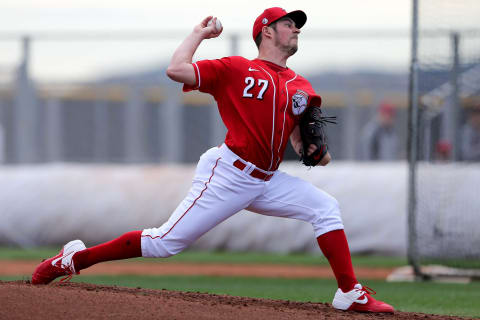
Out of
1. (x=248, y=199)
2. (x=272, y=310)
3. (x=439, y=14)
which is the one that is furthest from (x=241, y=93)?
(x=439, y=14)

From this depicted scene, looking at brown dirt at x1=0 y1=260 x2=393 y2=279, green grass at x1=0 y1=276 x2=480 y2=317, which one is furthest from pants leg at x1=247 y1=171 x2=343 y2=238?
brown dirt at x1=0 y1=260 x2=393 y2=279

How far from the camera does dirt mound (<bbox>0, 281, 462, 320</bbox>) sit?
4.88 metres

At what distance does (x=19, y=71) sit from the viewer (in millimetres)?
14695

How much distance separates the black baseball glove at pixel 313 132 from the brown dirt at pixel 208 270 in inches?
173

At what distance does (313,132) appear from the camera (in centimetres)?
590

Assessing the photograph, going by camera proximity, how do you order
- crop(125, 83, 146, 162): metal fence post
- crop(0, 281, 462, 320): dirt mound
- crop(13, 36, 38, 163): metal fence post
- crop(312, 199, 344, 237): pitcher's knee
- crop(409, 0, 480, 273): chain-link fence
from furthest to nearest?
crop(125, 83, 146, 162): metal fence post → crop(13, 36, 38, 163): metal fence post → crop(409, 0, 480, 273): chain-link fence → crop(312, 199, 344, 237): pitcher's knee → crop(0, 281, 462, 320): dirt mound

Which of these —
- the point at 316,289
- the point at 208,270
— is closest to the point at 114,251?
the point at 316,289

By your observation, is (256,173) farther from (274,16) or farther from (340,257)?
(274,16)

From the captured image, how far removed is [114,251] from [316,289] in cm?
323

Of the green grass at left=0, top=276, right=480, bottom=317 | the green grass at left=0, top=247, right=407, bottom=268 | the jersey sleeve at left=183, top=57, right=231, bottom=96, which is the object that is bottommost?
the green grass at left=0, top=247, right=407, bottom=268

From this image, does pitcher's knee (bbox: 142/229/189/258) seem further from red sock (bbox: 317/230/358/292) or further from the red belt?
red sock (bbox: 317/230/358/292)

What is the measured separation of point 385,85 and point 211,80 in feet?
31.6

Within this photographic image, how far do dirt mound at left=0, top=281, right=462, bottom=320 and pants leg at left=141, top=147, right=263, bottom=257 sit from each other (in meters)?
0.36

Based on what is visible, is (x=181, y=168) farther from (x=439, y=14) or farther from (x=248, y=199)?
(x=248, y=199)
